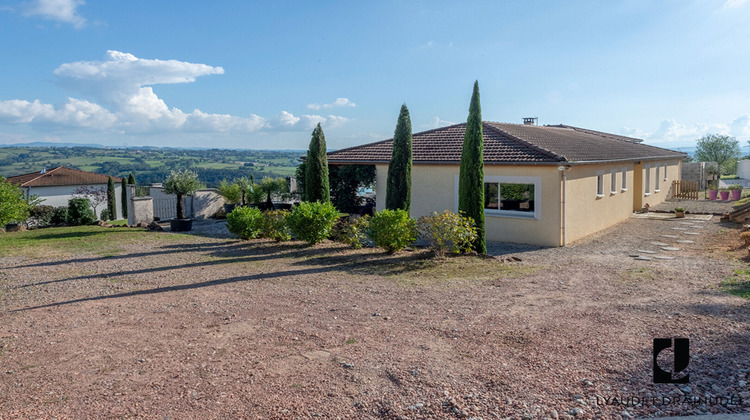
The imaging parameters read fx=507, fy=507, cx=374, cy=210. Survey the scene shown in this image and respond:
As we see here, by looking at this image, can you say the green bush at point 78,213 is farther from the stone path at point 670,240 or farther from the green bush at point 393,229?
the stone path at point 670,240

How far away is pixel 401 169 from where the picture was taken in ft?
48.6

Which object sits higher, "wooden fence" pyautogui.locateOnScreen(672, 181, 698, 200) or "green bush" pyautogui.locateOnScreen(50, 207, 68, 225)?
"wooden fence" pyautogui.locateOnScreen(672, 181, 698, 200)

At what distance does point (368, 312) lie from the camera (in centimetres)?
770

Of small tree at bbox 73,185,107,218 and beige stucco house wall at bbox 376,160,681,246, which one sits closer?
beige stucco house wall at bbox 376,160,681,246

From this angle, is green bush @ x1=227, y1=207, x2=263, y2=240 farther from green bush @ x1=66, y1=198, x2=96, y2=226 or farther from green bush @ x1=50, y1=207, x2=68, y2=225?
green bush @ x1=50, y1=207, x2=68, y2=225

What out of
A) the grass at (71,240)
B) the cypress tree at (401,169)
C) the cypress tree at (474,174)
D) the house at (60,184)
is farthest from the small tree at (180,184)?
the house at (60,184)

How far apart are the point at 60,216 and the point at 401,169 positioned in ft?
52.3

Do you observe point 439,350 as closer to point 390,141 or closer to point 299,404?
point 299,404

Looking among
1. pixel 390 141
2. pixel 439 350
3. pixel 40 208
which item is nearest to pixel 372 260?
pixel 439 350

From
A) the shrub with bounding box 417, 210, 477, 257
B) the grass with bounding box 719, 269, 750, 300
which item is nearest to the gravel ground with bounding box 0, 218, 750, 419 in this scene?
the grass with bounding box 719, 269, 750, 300

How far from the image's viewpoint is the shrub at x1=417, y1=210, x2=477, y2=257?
12031mm

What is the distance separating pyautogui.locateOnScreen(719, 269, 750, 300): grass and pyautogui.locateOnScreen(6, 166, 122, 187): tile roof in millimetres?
39791

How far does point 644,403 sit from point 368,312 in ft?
13.1

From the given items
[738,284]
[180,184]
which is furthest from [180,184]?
[738,284]
